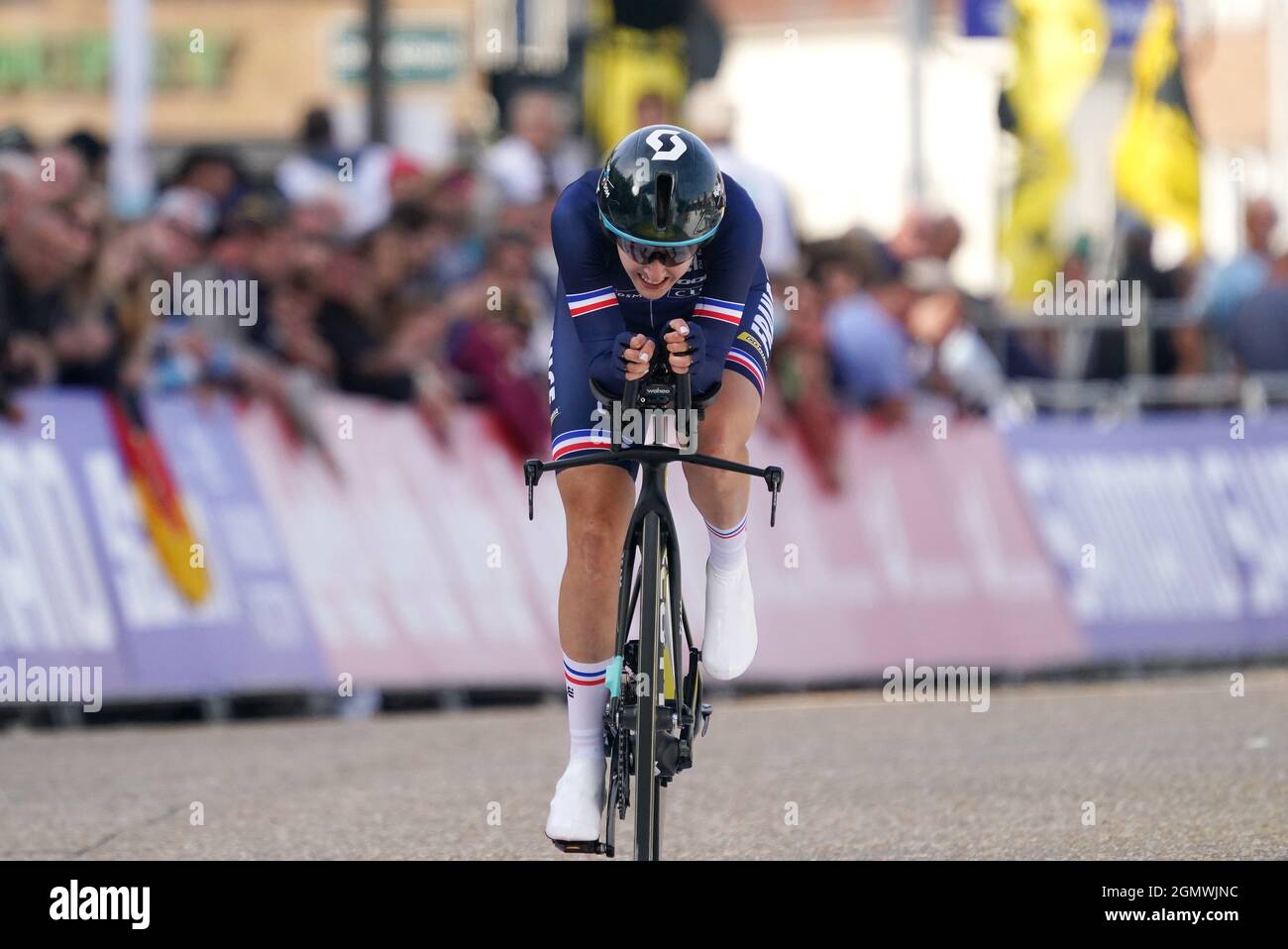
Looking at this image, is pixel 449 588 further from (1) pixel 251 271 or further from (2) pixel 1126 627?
(2) pixel 1126 627

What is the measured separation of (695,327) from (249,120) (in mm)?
39295

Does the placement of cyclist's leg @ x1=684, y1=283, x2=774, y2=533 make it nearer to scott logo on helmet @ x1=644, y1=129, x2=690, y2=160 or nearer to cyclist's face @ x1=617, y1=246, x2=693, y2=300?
cyclist's face @ x1=617, y1=246, x2=693, y2=300

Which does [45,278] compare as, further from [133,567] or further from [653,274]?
[653,274]

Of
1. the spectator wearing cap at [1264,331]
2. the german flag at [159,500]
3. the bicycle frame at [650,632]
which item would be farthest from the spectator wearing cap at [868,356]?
the bicycle frame at [650,632]

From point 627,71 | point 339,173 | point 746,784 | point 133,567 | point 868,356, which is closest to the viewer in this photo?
point 746,784

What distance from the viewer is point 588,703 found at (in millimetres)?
7309

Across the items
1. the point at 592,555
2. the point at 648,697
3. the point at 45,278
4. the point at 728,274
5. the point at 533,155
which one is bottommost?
the point at 648,697

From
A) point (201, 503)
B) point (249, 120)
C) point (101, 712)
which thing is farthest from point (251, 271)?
point (249, 120)

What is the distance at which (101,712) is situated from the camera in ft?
40.4

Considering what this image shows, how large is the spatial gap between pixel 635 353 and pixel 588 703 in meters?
1.13

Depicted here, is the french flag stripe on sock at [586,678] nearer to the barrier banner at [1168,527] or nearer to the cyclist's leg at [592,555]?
the cyclist's leg at [592,555]

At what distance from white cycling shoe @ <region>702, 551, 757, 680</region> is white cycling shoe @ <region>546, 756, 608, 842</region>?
0.44 meters

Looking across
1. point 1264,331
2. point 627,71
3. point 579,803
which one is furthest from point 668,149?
point 627,71
